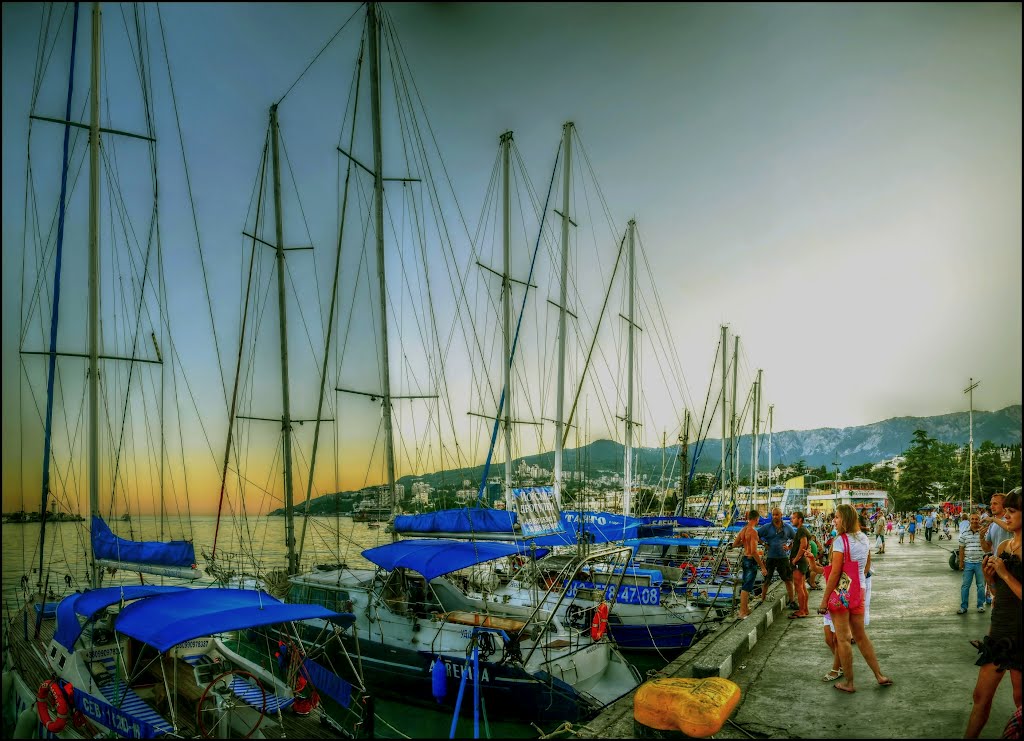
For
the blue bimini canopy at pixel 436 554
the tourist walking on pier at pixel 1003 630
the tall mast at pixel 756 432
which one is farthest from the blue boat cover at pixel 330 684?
the tall mast at pixel 756 432

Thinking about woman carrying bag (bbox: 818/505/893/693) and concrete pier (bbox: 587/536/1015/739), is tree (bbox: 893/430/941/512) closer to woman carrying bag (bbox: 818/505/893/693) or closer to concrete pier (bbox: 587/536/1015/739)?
concrete pier (bbox: 587/536/1015/739)

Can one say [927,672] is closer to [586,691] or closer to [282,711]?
[586,691]

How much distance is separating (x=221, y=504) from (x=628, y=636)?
11.3 meters

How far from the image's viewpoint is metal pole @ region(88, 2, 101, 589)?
11.8 meters

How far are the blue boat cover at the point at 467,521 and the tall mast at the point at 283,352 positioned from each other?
4.66 m

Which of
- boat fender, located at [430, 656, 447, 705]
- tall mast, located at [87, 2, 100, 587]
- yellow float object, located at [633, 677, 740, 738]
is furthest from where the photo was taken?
tall mast, located at [87, 2, 100, 587]

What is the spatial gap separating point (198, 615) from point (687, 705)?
570 cm

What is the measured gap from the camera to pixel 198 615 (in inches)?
279

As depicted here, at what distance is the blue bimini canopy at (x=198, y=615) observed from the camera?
664 centimetres

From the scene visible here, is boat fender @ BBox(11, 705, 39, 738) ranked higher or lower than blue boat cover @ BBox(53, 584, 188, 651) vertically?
lower

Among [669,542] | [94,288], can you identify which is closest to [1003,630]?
[669,542]

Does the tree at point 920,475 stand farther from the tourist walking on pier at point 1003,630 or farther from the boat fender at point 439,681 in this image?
the tourist walking on pier at point 1003,630

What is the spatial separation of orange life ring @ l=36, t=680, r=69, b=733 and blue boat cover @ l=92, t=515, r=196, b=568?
3841 millimetres

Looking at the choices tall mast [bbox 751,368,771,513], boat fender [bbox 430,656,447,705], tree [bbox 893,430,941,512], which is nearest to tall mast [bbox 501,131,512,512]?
boat fender [bbox 430,656,447,705]
